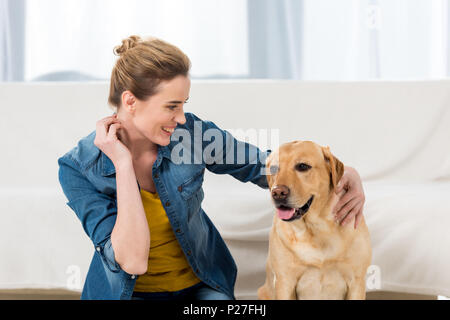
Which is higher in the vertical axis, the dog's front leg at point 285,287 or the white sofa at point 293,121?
the white sofa at point 293,121

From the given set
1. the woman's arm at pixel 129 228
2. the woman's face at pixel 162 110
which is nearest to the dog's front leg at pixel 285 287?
the woman's arm at pixel 129 228

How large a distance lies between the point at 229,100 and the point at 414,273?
93cm

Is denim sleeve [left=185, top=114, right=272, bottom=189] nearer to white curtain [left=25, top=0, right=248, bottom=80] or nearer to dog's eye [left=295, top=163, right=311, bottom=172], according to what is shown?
dog's eye [left=295, top=163, right=311, bottom=172]

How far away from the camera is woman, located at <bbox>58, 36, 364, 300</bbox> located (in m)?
1.09

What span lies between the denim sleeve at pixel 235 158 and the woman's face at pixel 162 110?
16 cm

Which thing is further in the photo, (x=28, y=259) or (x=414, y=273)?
(x=28, y=259)

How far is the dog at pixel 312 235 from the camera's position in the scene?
1.06 metres

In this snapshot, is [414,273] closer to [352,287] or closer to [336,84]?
[352,287]

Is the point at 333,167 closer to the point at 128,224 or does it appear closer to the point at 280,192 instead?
the point at 280,192

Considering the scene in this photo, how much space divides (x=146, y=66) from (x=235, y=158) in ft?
1.15

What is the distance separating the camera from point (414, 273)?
58.2 inches

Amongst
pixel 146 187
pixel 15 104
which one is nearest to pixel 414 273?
Answer: pixel 146 187

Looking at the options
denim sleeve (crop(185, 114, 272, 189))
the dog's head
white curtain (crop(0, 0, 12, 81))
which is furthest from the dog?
white curtain (crop(0, 0, 12, 81))

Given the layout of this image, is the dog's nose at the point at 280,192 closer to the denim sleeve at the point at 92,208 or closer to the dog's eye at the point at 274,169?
the dog's eye at the point at 274,169
